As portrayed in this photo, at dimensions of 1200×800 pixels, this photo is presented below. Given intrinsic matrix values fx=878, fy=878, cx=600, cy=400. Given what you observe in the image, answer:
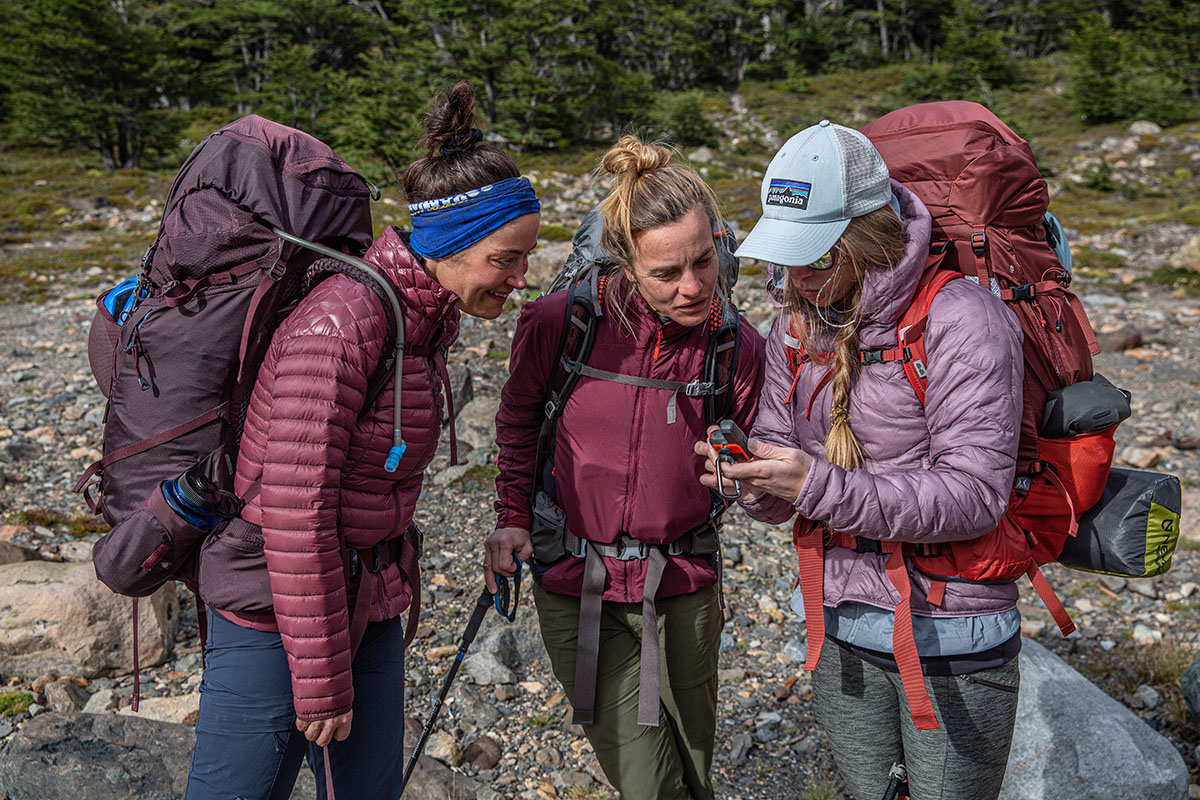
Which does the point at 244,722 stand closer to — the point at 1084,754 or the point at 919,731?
the point at 919,731

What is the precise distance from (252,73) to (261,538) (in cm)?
4081

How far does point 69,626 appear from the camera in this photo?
13.7 feet

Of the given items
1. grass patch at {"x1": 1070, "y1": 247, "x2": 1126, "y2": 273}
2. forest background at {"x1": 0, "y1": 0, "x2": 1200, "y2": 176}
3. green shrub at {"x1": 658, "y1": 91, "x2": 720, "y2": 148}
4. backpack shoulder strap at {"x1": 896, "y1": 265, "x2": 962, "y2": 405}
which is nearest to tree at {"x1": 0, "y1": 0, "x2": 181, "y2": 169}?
forest background at {"x1": 0, "y1": 0, "x2": 1200, "y2": 176}

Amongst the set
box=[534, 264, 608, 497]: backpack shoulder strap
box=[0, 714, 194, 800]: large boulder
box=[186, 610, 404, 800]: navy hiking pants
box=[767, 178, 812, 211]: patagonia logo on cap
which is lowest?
box=[0, 714, 194, 800]: large boulder

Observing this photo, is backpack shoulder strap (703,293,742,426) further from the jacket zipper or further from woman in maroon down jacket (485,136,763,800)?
the jacket zipper

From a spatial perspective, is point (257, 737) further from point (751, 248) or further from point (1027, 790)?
point (1027, 790)

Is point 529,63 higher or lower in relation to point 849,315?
lower

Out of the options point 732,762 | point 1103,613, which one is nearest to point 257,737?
point 732,762

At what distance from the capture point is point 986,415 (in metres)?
1.92

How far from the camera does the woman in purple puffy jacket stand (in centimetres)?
195

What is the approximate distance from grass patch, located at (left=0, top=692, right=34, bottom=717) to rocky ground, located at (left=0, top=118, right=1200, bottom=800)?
1.2 inches

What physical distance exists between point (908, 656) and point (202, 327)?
73.0 inches

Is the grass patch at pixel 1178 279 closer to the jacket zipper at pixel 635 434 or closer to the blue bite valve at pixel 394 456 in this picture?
the jacket zipper at pixel 635 434

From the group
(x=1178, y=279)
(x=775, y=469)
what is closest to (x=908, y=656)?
(x=775, y=469)
